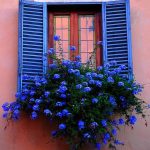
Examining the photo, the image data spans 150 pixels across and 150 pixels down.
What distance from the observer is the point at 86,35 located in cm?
777

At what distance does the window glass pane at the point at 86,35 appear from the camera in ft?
25.2

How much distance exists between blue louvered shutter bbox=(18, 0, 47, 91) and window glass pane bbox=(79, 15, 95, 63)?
0.55m

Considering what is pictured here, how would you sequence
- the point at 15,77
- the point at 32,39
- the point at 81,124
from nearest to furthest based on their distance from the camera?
1. the point at 81,124
2. the point at 15,77
3. the point at 32,39

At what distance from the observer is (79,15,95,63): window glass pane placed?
767 centimetres

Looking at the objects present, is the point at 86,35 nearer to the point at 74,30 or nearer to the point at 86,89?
the point at 74,30

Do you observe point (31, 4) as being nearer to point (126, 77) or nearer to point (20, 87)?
point (20, 87)

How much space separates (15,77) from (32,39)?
23.3 inches

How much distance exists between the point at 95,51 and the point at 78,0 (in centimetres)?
82

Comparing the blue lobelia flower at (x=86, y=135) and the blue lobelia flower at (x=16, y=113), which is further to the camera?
the blue lobelia flower at (x=16, y=113)

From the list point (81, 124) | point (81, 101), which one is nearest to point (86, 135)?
point (81, 124)

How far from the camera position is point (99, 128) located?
668 centimetres

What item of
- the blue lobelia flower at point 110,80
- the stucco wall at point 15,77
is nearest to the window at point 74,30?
the stucco wall at point 15,77

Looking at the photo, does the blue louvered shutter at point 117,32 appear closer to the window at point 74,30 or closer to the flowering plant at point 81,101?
the window at point 74,30

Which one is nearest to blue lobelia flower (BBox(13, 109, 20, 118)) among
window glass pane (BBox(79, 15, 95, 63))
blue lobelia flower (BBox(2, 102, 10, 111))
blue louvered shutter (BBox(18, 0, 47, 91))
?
blue lobelia flower (BBox(2, 102, 10, 111))
